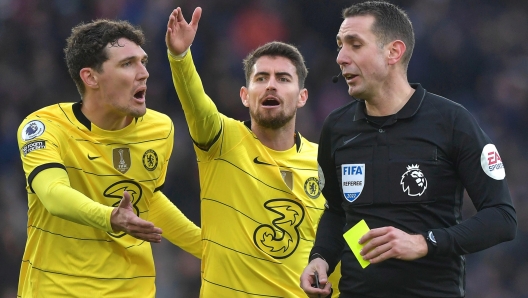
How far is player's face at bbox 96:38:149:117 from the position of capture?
487 centimetres

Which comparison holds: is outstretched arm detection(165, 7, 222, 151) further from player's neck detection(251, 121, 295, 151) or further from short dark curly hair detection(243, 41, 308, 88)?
short dark curly hair detection(243, 41, 308, 88)

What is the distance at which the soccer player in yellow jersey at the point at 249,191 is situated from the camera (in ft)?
15.3

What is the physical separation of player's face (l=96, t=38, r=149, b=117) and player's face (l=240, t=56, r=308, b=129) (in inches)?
28.2

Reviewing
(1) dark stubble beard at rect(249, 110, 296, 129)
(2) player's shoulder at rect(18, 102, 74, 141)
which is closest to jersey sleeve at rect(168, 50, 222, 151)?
(1) dark stubble beard at rect(249, 110, 296, 129)

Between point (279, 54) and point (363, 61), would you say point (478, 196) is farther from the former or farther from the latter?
point (279, 54)

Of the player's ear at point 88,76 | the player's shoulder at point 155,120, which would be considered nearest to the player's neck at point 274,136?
the player's shoulder at point 155,120

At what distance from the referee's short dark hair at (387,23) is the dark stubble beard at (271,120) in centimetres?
116

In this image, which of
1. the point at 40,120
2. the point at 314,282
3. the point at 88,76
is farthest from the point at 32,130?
the point at 314,282

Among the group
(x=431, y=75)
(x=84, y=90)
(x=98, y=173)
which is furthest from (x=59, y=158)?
(x=431, y=75)

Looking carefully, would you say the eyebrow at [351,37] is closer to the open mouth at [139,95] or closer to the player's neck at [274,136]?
the player's neck at [274,136]

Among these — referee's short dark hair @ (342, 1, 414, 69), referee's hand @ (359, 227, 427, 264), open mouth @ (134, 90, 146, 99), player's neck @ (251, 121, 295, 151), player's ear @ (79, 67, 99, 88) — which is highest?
referee's short dark hair @ (342, 1, 414, 69)

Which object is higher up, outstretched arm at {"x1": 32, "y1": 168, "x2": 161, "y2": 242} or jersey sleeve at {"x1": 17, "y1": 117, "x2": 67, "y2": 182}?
jersey sleeve at {"x1": 17, "y1": 117, "x2": 67, "y2": 182}

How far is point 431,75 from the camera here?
→ 995 centimetres

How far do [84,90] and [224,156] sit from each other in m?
0.99
